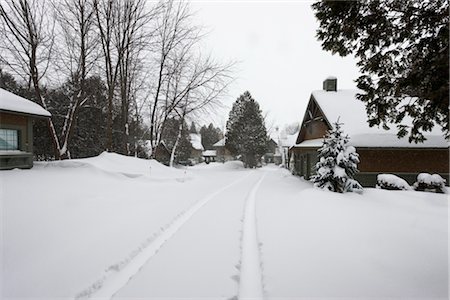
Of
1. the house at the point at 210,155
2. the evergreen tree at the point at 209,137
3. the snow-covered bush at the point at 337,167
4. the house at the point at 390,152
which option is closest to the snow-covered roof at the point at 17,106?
the snow-covered bush at the point at 337,167

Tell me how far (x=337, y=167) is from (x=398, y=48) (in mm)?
7635

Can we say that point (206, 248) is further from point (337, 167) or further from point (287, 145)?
point (287, 145)

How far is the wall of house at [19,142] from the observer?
10188mm

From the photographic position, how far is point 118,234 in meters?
5.29

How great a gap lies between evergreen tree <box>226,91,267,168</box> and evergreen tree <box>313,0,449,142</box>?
1299 inches

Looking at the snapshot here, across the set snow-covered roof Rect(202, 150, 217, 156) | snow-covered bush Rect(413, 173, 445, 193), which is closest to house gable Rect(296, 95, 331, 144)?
snow-covered bush Rect(413, 173, 445, 193)

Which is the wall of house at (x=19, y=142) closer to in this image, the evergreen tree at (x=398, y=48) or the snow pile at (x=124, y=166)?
the snow pile at (x=124, y=166)

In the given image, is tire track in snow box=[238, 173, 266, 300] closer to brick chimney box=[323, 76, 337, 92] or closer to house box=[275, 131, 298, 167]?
brick chimney box=[323, 76, 337, 92]

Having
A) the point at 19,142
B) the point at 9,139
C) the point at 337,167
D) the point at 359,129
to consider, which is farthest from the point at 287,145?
the point at 9,139

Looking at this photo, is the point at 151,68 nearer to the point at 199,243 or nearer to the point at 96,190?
the point at 96,190

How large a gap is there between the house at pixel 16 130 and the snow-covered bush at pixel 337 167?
13655 mm

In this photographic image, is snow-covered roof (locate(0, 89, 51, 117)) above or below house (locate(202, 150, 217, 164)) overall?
above

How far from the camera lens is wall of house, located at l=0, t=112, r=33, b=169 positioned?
10.2 metres

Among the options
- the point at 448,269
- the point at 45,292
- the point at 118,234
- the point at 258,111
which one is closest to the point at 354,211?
the point at 448,269
